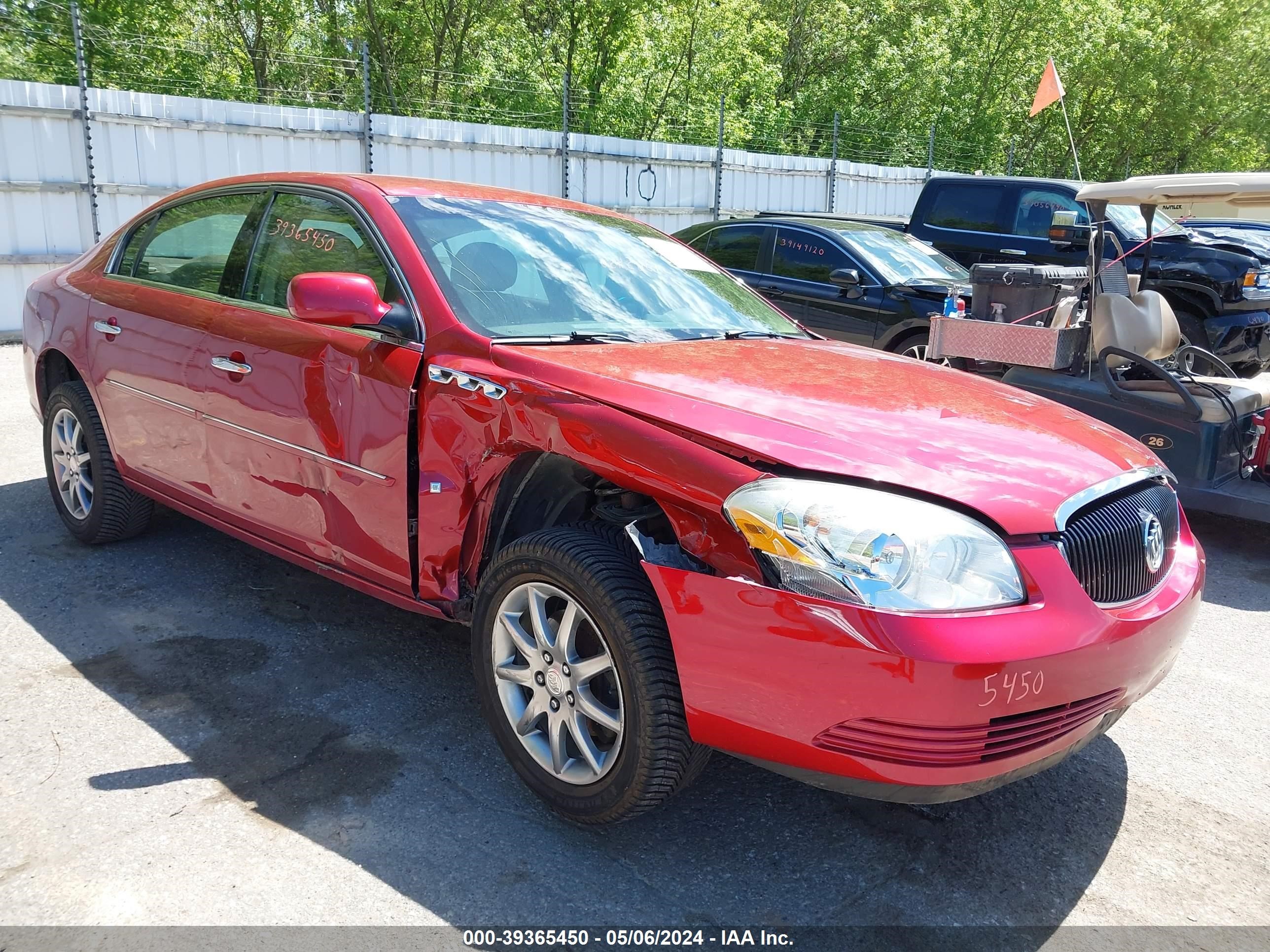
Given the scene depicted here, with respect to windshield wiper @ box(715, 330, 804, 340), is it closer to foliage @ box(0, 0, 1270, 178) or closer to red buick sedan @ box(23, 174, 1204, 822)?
red buick sedan @ box(23, 174, 1204, 822)

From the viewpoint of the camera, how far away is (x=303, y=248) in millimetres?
3750

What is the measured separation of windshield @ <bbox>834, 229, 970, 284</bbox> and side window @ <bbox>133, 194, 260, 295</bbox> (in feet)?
18.9

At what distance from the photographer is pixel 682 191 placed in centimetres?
1733

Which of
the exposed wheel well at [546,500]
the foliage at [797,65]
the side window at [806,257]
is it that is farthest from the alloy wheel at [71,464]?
the foliage at [797,65]

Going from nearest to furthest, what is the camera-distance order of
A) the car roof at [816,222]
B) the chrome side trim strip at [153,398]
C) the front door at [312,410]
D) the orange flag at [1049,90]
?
the front door at [312,410]
the chrome side trim strip at [153,398]
the orange flag at [1049,90]
the car roof at [816,222]

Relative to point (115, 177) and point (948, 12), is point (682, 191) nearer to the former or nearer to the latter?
point (115, 177)

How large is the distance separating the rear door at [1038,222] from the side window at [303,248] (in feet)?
27.5

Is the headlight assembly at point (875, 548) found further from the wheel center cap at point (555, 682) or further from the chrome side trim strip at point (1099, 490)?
the wheel center cap at point (555, 682)

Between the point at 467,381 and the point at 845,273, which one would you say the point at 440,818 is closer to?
the point at 467,381

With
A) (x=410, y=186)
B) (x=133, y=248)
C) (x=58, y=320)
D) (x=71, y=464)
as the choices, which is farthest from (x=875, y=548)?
(x=58, y=320)

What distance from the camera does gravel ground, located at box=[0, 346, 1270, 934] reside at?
253 cm

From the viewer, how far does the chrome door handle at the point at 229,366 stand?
12.1ft

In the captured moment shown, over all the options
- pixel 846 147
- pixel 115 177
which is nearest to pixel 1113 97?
pixel 846 147

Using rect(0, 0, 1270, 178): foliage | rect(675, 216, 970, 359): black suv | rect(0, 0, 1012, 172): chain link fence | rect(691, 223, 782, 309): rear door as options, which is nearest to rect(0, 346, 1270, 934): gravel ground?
rect(675, 216, 970, 359): black suv
